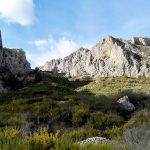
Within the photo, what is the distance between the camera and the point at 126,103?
25.7 meters

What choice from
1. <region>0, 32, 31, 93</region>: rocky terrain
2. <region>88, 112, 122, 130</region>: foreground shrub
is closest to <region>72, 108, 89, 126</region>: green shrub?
<region>88, 112, 122, 130</region>: foreground shrub

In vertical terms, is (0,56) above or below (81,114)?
above

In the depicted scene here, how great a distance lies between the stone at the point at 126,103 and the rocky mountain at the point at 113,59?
10170cm

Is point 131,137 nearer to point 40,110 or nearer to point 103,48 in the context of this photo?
point 40,110

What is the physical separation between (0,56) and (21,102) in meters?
51.9

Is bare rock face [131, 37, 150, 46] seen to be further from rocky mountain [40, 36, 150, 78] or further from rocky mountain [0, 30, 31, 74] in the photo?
rocky mountain [0, 30, 31, 74]

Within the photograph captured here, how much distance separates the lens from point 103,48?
568ft

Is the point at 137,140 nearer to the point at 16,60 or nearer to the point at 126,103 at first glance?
the point at 126,103

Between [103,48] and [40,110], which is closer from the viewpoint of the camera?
[40,110]

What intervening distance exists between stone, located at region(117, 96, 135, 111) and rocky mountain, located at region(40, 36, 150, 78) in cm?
10170

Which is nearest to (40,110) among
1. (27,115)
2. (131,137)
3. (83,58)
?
Answer: (27,115)

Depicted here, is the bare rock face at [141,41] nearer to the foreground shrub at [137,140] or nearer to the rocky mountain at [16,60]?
the rocky mountain at [16,60]

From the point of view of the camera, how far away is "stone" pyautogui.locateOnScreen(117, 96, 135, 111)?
25.0 meters

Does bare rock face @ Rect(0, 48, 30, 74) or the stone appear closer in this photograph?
the stone
